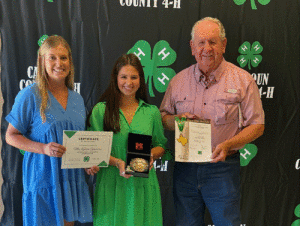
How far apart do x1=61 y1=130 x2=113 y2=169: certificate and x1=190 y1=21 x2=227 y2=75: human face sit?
0.85m

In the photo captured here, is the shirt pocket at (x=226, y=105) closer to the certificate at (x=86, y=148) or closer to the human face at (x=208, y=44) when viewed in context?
the human face at (x=208, y=44)

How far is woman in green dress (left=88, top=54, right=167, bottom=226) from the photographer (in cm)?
173

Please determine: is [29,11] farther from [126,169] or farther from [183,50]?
[126,169]

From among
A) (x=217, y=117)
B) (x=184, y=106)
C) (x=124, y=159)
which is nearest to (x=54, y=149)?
(x=124, y=159)

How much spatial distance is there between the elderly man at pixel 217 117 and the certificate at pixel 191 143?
104 mm

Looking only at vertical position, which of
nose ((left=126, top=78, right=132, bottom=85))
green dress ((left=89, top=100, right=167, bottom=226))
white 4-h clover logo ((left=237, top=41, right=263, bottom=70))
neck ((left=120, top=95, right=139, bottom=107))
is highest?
Result: white 4-h clover logo ((left=237, top=41, right=263, bottom=70))

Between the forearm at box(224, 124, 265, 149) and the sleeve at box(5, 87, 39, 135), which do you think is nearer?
the sleeve at box(5, 87, 39, 135)

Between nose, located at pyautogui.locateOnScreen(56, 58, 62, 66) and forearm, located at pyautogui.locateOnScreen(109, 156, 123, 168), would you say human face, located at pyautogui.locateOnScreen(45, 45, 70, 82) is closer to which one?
nose, located at pyautogui.locateOnScreen(56, 58, 62, 66)

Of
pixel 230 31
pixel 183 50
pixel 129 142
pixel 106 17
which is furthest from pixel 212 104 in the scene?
pixel 106 17

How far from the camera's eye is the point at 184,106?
2.06 meters

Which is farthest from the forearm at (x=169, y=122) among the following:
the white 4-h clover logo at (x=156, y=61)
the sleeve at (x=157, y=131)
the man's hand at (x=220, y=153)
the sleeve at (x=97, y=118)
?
the white 4-h clover logo at (x=156, y=61)

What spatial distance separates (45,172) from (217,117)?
3.91 ft

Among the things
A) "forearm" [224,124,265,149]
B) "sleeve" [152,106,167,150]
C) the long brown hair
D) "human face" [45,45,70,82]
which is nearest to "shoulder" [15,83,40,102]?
"human face" [45,45,70,82]

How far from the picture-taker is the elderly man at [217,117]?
6.36 feet
